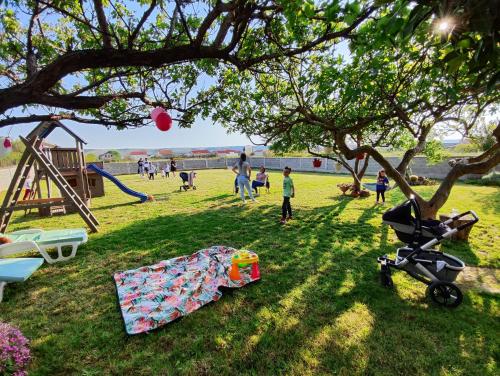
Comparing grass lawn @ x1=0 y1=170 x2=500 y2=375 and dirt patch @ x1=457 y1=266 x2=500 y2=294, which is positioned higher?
grass lawn @ x1=0 y1=170 x2=500 y2=375

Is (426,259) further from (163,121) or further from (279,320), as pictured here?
(163,121)

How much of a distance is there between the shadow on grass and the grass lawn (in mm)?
13

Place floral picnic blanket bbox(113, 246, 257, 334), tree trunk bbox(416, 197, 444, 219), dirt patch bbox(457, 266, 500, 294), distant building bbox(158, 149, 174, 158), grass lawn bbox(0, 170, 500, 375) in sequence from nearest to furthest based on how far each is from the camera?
1. grass lawn bbox(0, 170, 500, 375)
2. floral picnic blanket bbox(113, 246, 257, 334)
3. dirt patch bbox(457, 266, 500, 294)
4. tree trunk bbox(416, 197, 444, 219)
5. distant building bbox(158, 149, 174, 158)

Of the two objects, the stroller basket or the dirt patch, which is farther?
the dirt patch

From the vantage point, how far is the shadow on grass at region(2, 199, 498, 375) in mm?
2510

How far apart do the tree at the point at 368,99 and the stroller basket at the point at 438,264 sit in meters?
2.47

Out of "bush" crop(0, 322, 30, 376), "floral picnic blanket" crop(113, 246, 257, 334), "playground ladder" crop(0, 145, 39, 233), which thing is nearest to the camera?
"bush" crop(0, 322, 30, 376)

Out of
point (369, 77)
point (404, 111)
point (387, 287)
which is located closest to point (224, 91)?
point (369, 77)

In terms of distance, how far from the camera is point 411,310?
3293 mm

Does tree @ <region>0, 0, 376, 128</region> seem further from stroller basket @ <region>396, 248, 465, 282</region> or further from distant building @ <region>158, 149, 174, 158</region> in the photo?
distant building @ <region>158, 149, 174, 158</region>

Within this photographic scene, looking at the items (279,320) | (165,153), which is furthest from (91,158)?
(279,320)

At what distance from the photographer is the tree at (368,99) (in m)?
4.52

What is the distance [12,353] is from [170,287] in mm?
1825

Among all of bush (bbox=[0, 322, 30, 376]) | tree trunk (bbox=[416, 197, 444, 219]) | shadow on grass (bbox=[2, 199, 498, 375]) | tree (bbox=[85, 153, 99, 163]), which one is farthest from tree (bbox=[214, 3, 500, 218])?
tree (bbox=[85, 153, 99, 163])
